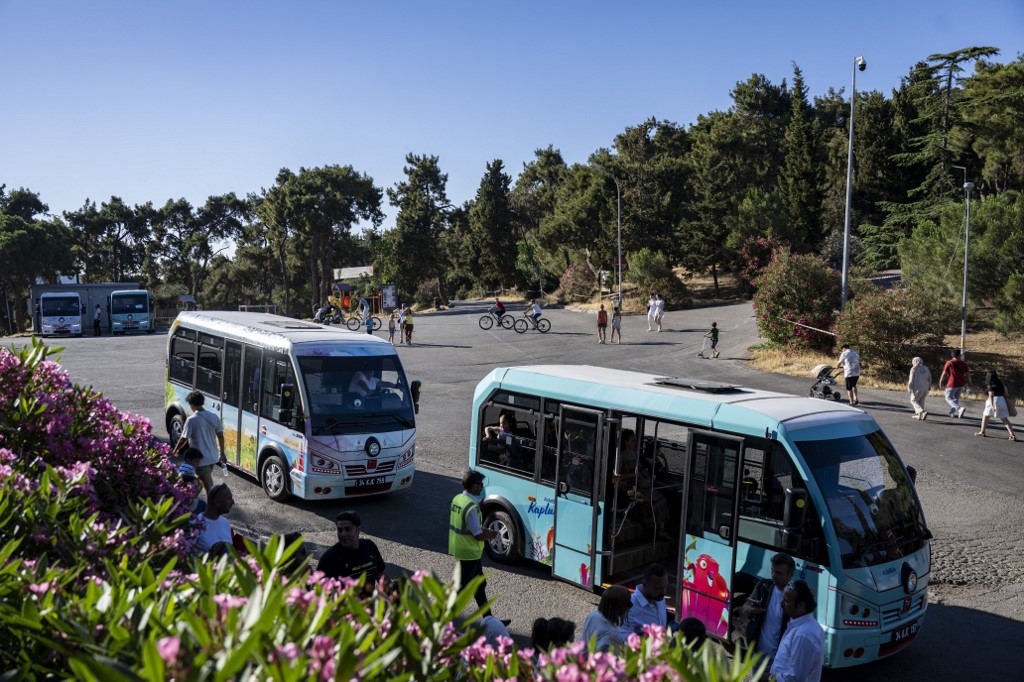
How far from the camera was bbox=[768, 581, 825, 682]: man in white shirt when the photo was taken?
5688 millimetres

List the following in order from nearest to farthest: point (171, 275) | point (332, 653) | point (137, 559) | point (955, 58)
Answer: point (332, 653), point (137, 559), point (955, 58), point (171, 275)

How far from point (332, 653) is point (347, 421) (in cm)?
953

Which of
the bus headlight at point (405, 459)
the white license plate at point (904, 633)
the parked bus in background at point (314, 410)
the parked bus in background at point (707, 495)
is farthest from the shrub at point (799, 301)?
the white license plate at point (904, 633)

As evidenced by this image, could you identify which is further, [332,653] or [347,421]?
[347,421]

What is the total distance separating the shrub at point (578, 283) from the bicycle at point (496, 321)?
48.7 ft

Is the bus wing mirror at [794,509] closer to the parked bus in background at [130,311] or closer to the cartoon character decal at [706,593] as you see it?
the cartoon character decal at [706,593]

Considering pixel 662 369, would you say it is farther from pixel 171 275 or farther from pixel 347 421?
pixel 171 275

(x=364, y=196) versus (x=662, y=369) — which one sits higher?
(x=364, y=196)

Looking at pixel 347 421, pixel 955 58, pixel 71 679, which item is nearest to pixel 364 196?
pixel 955 58

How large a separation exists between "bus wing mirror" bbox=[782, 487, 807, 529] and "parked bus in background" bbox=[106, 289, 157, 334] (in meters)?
48.3

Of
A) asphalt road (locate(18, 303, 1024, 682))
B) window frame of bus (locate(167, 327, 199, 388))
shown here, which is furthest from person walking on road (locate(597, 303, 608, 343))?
window frame of bus (locate(167, 327, 199, 388))

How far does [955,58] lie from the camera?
138 ft

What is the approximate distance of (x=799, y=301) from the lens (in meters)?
27.5

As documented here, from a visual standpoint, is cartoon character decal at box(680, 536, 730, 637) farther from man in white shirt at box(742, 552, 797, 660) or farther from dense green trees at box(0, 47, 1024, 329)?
dense green trees at box(0, 47, 1024, 329)
